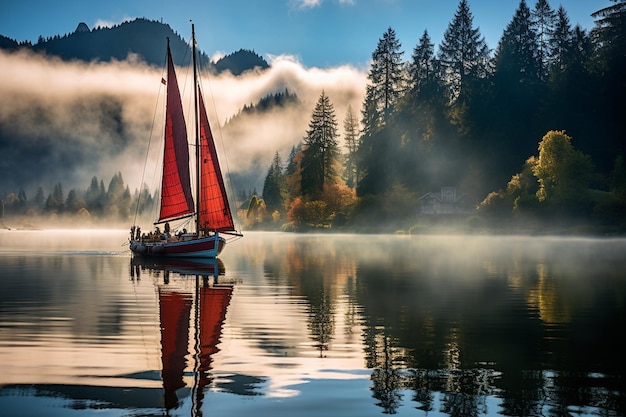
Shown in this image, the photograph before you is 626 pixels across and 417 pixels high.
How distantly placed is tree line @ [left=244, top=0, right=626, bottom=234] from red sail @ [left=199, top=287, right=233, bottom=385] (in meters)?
81.9

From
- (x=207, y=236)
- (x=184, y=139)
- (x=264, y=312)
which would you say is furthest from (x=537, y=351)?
(x=184, y=139)

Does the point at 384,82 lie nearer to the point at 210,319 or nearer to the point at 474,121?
the point at 474,121

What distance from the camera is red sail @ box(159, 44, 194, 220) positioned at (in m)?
54.0

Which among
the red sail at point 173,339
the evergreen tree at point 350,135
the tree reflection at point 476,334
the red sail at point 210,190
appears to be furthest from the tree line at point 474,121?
the red sail at point 173,339

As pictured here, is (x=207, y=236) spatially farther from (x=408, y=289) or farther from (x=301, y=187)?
(x=301, y=187)

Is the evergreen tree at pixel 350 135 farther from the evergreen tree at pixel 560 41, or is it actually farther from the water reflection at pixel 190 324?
the water reflection at pixel 190 324

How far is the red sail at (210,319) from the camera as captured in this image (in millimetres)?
14103

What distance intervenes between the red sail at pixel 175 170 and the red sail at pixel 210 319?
83.6 feet

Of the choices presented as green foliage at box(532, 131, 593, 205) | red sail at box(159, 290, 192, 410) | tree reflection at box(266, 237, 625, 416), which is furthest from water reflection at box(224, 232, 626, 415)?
green foliage at box(532, 131, 593, 205)

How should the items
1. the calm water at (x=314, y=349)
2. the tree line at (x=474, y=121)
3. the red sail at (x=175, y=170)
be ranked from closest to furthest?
the calm water at (x=314, y=349), the red sail at (x=175, y=170), the tree line at (x=474, y=121)

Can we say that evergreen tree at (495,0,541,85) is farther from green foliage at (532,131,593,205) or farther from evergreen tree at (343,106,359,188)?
evergreen tree at (343,106,359,188)

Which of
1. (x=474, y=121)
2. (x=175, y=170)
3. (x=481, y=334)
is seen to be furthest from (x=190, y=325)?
(x=474, y=121)

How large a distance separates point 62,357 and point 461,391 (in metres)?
8.29

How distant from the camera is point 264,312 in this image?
70.6 feet
